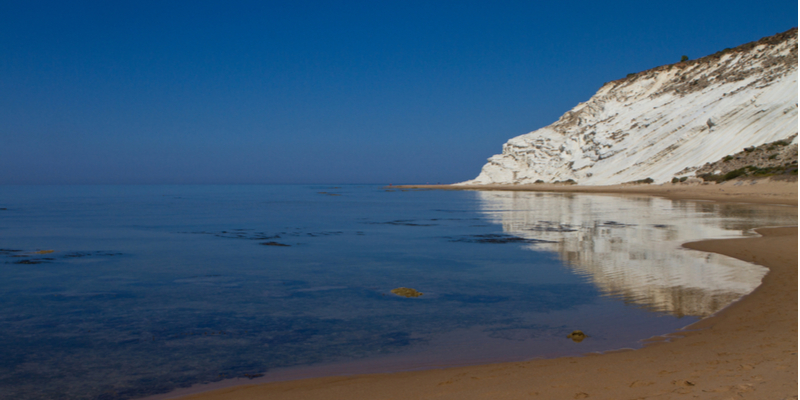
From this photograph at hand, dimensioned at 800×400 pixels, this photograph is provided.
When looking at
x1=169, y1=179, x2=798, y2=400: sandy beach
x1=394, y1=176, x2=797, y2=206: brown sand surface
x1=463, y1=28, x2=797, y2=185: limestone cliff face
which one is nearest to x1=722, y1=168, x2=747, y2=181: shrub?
x1=394, y1=176, x2=797, y2=206: brown sand surface

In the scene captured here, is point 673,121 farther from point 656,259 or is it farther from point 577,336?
point 577,336

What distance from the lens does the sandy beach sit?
445 centimetres

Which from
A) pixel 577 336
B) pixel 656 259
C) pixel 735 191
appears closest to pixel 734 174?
pixel 735 191

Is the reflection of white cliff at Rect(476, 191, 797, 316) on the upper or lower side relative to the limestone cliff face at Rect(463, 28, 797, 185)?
lower

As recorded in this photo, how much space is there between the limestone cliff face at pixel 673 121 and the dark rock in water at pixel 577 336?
5203cm

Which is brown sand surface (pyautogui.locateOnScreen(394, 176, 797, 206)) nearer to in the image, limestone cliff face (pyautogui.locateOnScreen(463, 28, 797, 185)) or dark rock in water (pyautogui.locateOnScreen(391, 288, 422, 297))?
limestone cliff face (pyautogui.locateOnScreen(463, 28, 797, 185))

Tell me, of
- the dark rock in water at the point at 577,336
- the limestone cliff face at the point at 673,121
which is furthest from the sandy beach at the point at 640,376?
the limestone cliff face at the point at 673,121

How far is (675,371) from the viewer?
5043mm

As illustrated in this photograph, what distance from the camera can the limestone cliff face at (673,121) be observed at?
53500mm

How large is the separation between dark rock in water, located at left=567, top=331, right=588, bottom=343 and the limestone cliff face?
2049 inches

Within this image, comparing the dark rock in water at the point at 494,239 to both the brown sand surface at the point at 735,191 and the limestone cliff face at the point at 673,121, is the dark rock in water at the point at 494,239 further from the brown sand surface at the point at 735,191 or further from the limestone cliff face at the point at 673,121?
the limestone cliff face at the point at 673,121

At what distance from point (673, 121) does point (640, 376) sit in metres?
67.6

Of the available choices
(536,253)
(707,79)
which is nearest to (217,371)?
(536,253)

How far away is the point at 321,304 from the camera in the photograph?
8.86 metres
